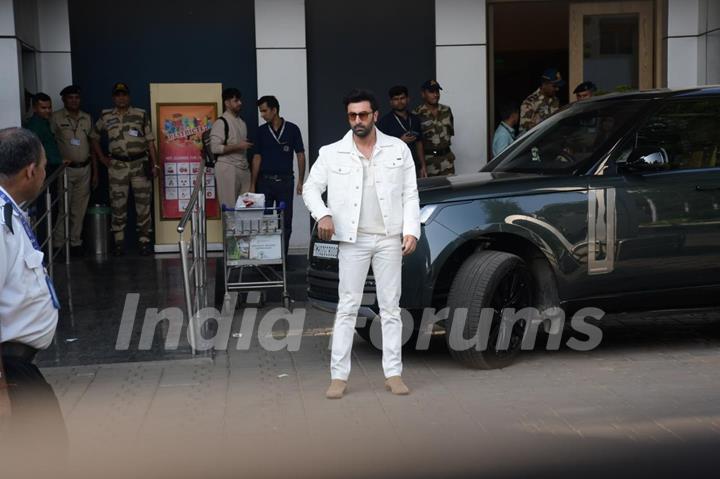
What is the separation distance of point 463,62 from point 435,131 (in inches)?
45.6

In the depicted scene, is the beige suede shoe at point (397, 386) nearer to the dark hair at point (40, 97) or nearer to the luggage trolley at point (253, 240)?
the luggage trolley at point (253, 240)

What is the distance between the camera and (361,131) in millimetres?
7062

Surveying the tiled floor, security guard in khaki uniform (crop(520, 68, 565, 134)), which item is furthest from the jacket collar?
security guard in khaki uniform (crop(520, 68, 565, 134))

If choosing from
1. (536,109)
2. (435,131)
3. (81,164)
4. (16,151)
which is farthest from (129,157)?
(16,151)

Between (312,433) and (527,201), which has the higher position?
(527,201)

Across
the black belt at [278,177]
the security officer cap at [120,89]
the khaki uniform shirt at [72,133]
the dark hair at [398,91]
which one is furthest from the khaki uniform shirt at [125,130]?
the dark hair at [398,91]

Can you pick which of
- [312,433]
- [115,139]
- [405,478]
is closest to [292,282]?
[115,139]

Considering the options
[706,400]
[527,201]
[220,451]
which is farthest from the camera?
[527,201]

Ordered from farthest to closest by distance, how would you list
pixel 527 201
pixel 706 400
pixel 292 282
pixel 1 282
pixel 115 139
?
pixel 115 139, pixel 292 282, pixel 527 201, pixel 706 400, pixel 1 282

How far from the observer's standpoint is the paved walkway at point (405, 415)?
5547 mm

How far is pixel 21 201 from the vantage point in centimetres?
432

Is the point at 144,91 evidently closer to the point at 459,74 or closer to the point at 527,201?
the point at 459,74

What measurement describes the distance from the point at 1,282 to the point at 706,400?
4.52 meters

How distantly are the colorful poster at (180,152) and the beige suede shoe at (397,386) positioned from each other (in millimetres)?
7444
